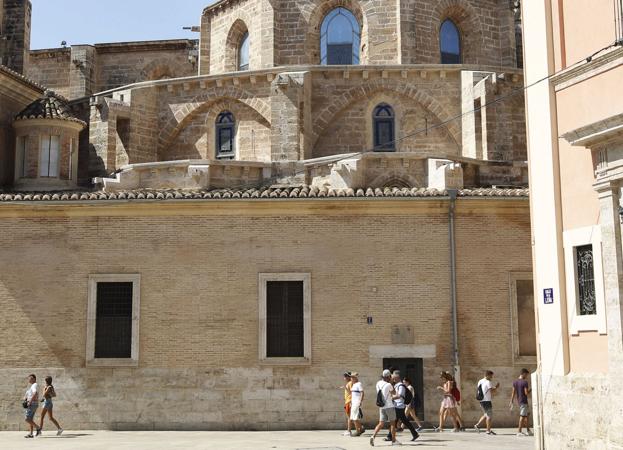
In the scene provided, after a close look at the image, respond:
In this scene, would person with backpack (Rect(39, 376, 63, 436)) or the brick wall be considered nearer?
person with backpack (Rect(39, 376, 63, 436))

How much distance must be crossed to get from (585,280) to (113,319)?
1034 centimetres

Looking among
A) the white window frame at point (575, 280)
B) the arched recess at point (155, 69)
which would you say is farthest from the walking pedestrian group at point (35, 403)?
the arched recess at point (155, 69)

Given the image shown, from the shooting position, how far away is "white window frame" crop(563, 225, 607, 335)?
12.3 meters

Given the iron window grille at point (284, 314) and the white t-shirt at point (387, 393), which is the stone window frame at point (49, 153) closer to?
the iron window grille at point (284, 314)

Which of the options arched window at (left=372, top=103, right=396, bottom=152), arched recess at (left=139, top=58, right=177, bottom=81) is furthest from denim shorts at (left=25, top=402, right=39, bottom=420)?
arched recess at (left=139, top=58, right=177, bottom=81)

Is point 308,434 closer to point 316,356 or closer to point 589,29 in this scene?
point 316,356

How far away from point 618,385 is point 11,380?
12.6 m

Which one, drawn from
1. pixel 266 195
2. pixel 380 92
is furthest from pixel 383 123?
pixel 266 195

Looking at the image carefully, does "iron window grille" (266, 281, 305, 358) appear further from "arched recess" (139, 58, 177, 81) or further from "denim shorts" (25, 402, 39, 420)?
"arched recess" (139, 58, 177, 81)

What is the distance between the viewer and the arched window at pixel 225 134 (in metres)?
27.3

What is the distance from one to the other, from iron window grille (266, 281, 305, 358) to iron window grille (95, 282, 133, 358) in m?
2.99

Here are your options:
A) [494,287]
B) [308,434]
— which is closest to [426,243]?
[494,287]

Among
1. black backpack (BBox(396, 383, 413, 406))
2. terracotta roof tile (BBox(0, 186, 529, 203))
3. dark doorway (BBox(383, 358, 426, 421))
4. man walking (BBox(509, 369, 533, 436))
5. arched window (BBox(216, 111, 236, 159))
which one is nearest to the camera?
black backpack (BBox(396, 383, 413, 406))

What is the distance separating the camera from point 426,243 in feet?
61.6
